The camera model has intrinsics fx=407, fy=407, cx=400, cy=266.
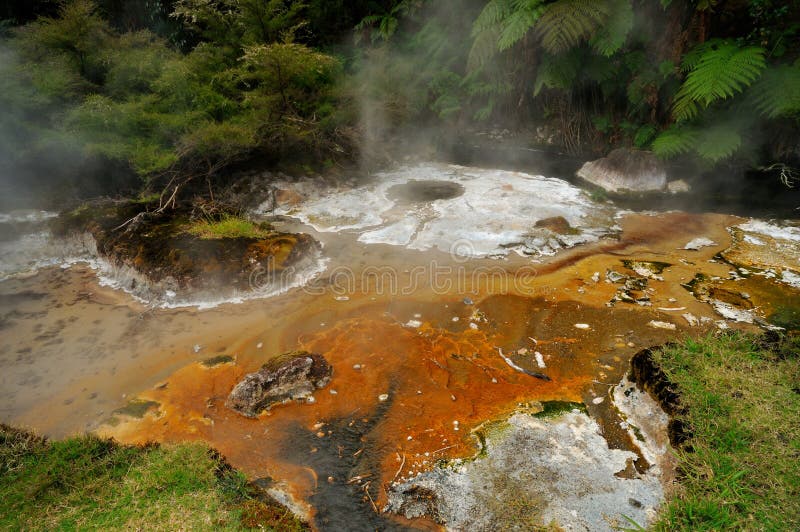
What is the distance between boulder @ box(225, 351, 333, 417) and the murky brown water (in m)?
0.10

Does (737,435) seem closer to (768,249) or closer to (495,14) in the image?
(768,249)

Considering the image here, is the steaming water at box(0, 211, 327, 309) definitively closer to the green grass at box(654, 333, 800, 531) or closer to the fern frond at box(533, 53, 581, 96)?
the green grass at box(654, 333, 800, 531)

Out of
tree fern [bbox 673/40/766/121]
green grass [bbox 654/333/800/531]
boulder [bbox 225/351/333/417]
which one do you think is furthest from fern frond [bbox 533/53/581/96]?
boulder [bbox 225/351/333/417]

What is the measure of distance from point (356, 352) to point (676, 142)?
6.59 metres

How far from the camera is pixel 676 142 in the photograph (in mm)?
6891

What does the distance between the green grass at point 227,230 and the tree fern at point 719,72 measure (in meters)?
6.71

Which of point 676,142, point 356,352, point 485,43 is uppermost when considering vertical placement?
point 485,43

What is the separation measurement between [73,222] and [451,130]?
899cm

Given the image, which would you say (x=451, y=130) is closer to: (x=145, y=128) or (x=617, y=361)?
(x=145, y=128)

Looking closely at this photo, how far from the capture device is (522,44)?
893cm

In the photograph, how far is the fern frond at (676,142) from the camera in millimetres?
6887

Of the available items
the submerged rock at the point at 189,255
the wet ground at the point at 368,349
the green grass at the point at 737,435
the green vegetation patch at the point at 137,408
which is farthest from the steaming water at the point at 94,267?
the green grass at the point at 737,435

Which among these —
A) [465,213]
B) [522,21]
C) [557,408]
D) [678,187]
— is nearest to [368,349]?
[557,408]

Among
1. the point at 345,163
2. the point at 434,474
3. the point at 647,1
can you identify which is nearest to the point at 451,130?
the point at 345,163
